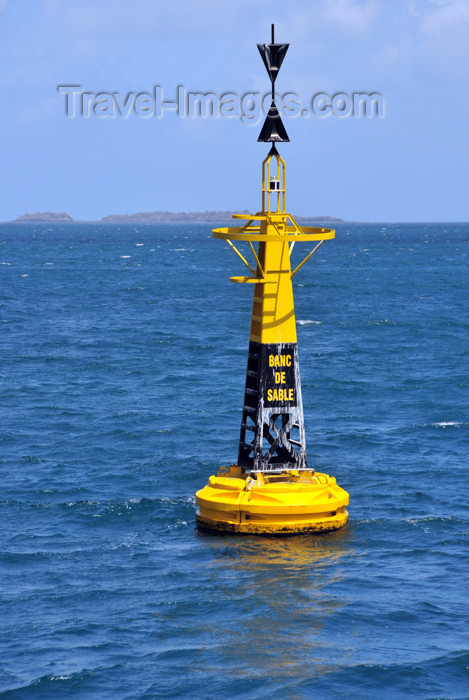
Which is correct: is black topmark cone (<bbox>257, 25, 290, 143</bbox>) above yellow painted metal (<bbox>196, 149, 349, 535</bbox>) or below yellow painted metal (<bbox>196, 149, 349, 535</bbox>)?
above

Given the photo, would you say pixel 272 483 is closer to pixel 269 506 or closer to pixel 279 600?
pixel 269 506

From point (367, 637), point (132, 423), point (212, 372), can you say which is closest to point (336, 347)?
point (212, 372)

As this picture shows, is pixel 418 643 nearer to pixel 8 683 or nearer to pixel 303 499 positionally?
pixel 303 499

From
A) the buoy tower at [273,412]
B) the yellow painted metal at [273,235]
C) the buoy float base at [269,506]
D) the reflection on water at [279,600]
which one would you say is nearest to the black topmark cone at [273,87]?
the buoy tower at [273,412]

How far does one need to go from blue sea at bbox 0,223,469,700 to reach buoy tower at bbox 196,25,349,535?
0.65 m

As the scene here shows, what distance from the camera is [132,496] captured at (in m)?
33.4

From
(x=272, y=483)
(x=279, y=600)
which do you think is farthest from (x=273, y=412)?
(x=279, y=600)

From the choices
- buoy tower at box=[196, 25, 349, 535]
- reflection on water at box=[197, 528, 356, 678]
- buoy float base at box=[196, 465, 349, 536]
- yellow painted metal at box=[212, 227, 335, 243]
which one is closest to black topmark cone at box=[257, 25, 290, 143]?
buoy tower at box=[196, 25, 349, 535]

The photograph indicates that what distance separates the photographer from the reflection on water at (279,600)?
22.4 m

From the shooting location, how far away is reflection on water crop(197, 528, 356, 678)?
22.4 metres

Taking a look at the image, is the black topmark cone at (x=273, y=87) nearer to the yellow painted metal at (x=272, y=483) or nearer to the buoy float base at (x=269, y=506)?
the yellow painted metal at (x=272, y=483)

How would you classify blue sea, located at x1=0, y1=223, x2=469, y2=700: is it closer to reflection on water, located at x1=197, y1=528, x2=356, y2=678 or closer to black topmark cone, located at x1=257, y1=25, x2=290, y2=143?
reflection on water, located at x1=197, y1=528, x2=356, y2=678

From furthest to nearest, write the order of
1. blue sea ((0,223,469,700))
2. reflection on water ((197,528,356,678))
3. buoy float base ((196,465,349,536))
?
buoy float base ((196,465,349,536)) → reflection on water ((197,528,356,678)) → blue sea ((0,223,469,700))

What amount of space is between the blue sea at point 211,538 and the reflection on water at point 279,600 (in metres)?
0.05
